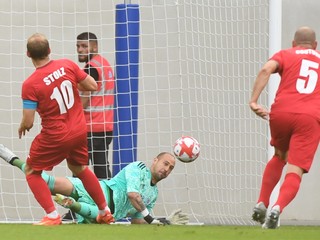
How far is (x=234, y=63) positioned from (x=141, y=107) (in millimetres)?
1192

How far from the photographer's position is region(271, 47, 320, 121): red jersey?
930 centimetres

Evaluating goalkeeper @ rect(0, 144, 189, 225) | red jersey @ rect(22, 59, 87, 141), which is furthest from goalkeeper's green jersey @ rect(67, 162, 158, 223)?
red jersey @ rect(22, 59, 87, 141)

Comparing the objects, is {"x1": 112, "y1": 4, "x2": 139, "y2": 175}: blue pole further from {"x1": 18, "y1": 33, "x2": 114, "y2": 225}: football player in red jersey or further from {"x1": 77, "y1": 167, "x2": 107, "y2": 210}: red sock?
{"x1": 18, "y1": 33, "x2": 114, "y2": 225}: football player in red jersey

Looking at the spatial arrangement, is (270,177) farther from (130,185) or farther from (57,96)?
(57,96)

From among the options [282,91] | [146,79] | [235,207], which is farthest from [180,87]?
[282,91]

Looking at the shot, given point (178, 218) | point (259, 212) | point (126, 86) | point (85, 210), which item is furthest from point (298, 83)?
point (126, 86)

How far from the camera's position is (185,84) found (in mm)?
12375

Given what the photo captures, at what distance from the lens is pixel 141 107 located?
1259 centimetres

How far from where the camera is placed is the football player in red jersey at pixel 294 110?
9.21 m

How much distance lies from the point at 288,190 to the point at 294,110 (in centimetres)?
65

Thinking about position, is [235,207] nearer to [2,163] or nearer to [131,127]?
[131,127]

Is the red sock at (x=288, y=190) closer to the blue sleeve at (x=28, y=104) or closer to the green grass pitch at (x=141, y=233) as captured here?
the green grass pitch at (x=141, y=233)

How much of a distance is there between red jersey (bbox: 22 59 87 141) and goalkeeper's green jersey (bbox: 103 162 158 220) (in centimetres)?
108

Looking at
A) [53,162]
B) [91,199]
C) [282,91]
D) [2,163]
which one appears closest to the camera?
[282,91]
